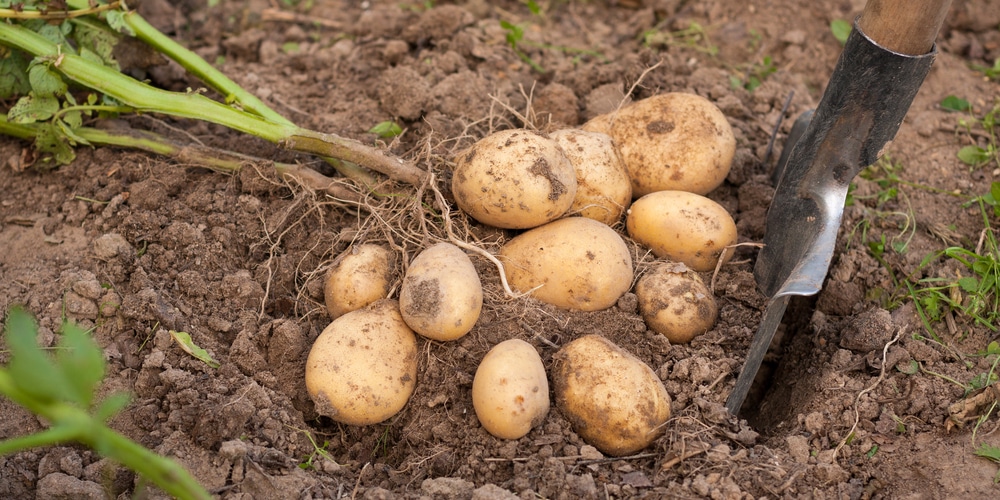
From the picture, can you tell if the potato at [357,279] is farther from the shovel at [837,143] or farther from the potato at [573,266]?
the shovel at [837,143]

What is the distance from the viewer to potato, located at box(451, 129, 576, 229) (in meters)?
2.23

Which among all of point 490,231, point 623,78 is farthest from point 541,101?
point 490,231

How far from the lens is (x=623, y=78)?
3.05 meters

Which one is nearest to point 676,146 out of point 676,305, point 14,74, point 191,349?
point 676,305

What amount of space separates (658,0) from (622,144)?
143 centimetres

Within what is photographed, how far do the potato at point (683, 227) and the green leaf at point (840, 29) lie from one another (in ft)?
5.07

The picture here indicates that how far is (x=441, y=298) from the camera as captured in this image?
203cm

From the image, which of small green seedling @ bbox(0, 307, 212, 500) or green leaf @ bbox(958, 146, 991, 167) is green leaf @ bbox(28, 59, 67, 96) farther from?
green leaf @ bbox(958, 146, 991, 167)

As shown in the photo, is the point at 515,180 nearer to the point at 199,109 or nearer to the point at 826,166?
the point at 826,166

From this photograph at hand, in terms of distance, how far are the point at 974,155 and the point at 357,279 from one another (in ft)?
7.90

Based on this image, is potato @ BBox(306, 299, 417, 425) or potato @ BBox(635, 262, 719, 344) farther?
potato @ BBox(635, 262, 719, 344)

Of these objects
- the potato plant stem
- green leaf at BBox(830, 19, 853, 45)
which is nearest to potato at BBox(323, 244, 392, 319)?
the potato plant stem

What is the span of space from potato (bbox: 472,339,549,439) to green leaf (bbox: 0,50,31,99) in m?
2.00

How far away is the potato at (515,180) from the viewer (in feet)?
7.30
